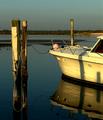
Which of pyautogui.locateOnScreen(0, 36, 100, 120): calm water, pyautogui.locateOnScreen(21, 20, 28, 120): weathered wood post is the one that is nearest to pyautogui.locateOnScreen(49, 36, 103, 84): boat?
pyautogui.locateOnScreen(0, 36, 100, 120): calm water

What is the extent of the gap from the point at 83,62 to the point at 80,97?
2.26 metres

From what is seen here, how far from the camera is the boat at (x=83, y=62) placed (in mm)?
19016

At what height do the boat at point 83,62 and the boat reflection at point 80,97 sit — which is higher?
the boat at point 83,62

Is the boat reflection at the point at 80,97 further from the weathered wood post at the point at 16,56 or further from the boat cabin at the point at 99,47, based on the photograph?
the weathered wood post at the point at 16,56

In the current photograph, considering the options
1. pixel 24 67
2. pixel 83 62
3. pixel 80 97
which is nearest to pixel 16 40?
pixel 24 67

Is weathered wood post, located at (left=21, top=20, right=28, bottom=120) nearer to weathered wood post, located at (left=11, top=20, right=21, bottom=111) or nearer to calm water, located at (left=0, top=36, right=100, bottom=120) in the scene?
calm water, located at (left=0, top=36, right=100, bottom=120)

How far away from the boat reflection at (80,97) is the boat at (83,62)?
36cm

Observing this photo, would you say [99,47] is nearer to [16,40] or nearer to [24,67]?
[24,67]

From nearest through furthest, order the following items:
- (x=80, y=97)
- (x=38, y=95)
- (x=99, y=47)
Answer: (x=80, y=97), (x=38, y=95), (x=99, y=47)

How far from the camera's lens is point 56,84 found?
69.9 ft

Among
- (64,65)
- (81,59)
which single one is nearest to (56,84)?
(64,65)

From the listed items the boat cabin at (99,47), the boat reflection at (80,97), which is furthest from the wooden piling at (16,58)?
the boat cabin at (99,47)

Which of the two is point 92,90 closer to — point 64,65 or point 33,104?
point 64,65

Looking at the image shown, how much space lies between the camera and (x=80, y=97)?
18000 mm
